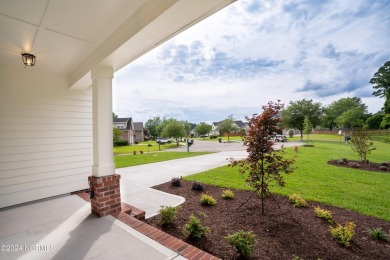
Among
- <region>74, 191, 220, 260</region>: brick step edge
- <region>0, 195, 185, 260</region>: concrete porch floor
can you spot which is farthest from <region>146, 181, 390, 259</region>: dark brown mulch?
<region>0, 195, 185, 260</region>: concrete porch floor

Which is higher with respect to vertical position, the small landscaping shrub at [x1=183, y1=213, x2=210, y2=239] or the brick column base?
the brick column base

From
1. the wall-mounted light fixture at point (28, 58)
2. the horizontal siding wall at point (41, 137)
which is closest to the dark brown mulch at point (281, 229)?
the horizontal siding wall at point (41, 137)

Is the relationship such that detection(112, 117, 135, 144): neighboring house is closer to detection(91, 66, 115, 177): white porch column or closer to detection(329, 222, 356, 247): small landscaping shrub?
detection(91, 66, 115, 177): white porch column

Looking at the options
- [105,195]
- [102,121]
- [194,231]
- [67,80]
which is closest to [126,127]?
[67,80]

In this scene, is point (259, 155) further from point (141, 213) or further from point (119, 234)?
point (119, 234)

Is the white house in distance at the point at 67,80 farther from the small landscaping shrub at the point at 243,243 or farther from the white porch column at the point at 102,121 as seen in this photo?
the small landscaping shrub at the point at 243,243

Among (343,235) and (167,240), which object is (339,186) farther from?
(167,240)

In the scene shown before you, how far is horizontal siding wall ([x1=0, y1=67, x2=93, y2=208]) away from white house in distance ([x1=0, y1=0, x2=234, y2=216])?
0.02m

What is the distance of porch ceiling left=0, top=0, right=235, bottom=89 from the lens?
2.00m

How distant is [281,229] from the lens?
9.52 feet

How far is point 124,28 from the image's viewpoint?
2.47 meters

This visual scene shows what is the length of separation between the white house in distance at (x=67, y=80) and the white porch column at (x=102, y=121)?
0.05 feet

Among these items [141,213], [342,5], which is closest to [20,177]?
[141,213]

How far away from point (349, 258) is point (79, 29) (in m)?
4.78
